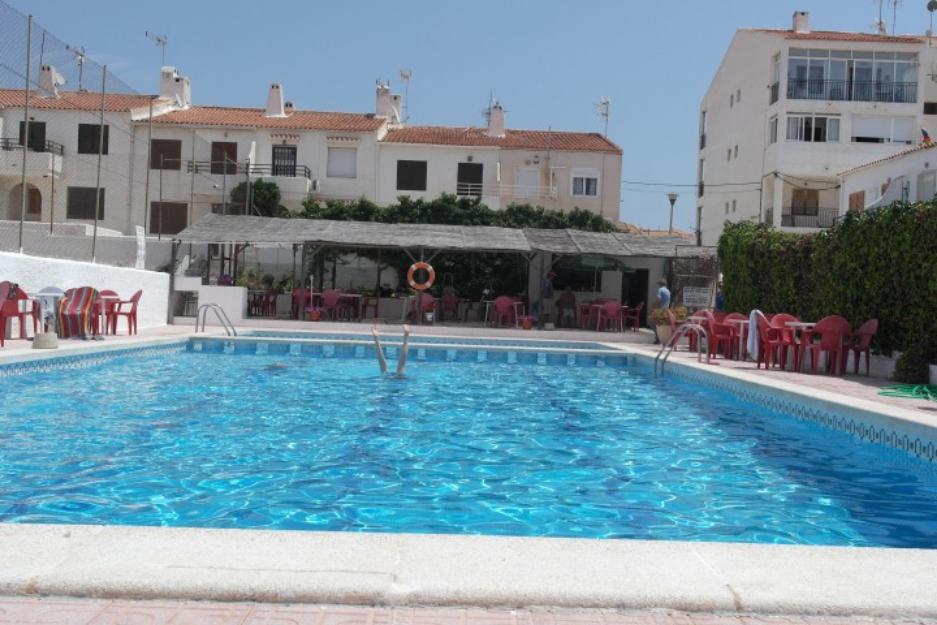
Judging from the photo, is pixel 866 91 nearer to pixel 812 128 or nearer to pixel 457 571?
pixel 812 128

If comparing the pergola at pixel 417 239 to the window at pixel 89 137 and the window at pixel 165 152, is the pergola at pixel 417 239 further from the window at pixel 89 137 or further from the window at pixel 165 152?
the window at pixel 89 137

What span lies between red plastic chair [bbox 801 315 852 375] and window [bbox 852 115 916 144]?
24.8 meters

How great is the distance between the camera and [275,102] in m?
36.1

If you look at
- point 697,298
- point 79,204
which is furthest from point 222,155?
point 697,298

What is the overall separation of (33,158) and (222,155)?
640 centimetres

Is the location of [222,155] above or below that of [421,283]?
above

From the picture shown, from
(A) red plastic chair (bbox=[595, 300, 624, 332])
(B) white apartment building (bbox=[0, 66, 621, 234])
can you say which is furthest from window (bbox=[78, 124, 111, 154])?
(A) red plastic chair (bbox=[595, 300, 624, 332])

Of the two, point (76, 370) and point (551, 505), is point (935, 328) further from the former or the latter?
point (76, 370)

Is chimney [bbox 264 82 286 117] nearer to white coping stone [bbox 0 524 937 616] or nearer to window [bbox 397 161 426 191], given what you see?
window [bbox 397 161 426 191]

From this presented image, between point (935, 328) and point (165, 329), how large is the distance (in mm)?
14130

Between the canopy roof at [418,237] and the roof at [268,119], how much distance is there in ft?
35.9

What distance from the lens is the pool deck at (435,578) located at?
9.21 feet

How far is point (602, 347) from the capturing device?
59.8ft

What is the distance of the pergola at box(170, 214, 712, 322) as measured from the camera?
22375 millimetres
